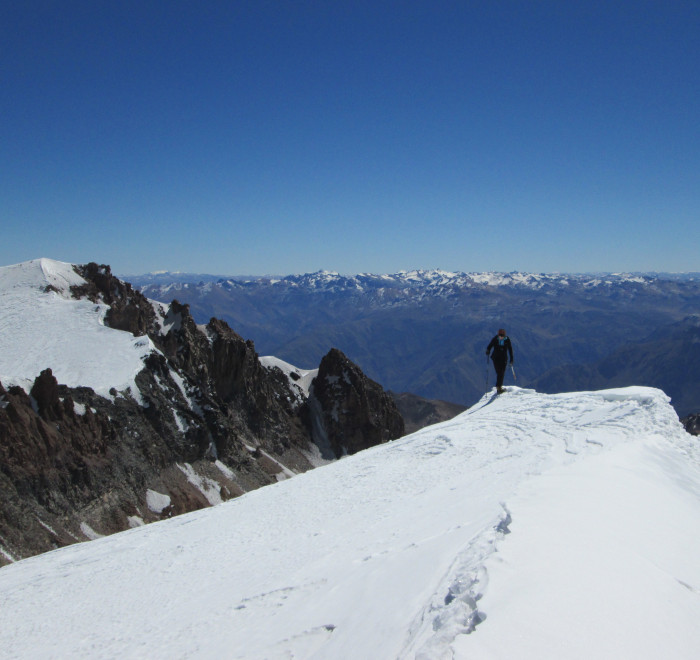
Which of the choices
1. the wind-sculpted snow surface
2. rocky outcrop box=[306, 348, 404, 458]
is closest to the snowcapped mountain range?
the wind-sculpted snow surface

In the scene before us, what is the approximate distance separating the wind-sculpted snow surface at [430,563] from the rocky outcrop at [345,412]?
84951 mm

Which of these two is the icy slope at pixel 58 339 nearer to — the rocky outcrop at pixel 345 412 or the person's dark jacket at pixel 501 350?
the person's dark jacket at pixel 501 350

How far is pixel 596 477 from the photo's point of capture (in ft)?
37.4

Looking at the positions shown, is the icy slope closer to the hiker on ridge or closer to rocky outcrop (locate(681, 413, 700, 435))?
the hiker on ridge

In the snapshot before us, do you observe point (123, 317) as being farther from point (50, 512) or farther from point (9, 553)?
point (9, 553)

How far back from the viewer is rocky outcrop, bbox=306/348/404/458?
10231 centimetres

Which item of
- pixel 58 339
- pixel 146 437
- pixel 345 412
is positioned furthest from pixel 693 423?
pixel 58 339

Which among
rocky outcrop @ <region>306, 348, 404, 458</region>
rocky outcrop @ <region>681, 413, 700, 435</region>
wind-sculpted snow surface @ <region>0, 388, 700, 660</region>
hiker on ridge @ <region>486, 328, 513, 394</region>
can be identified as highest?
hiker on ridge @ <region>486, 328, 513, 394</region>

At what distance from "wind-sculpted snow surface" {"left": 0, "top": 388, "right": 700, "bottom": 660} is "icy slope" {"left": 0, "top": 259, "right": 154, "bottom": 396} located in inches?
1519

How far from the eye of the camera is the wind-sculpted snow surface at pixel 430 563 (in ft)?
18.6

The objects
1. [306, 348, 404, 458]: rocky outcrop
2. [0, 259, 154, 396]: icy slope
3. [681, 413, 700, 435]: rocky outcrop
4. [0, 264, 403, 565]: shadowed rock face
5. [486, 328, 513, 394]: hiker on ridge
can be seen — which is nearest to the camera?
[486, 328, 513, 394]: hiker on ridge

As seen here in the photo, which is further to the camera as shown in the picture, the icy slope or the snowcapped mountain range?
the icy slope

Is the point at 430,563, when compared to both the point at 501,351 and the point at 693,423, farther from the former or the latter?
the point at 693,423

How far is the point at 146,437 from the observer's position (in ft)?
174
